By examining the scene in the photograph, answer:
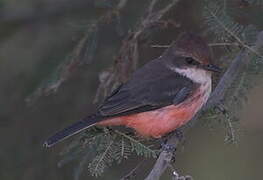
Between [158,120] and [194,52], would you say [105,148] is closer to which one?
[158,120]

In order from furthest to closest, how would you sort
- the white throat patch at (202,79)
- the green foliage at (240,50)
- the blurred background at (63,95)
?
the blurred background at (63,95)
the white throat patch at (202,79)
the green foliage at (240,50)

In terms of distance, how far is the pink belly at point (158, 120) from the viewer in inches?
228

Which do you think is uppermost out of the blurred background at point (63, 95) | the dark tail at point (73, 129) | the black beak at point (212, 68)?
the black beak at point (212, 68)

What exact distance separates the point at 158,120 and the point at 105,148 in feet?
3.17

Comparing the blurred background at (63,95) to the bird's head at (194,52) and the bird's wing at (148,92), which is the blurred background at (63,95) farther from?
the bird's wing at (148,92)

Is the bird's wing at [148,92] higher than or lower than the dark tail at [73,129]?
lower

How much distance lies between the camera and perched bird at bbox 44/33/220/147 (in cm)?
573

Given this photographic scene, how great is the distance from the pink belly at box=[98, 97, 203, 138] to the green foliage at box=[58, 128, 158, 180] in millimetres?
519

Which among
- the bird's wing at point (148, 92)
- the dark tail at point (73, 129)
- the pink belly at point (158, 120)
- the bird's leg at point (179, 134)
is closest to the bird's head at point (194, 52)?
the bird's wing at point (148, 92)

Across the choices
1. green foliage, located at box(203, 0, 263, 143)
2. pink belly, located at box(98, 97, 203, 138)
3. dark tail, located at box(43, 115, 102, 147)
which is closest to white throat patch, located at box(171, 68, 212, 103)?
pink belly, located at box(98, 97, 203, 138)

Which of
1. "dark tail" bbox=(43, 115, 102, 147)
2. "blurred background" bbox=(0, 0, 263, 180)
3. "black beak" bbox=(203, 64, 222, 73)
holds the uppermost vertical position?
"black beak" bbox=(203, 64, 222, 73)

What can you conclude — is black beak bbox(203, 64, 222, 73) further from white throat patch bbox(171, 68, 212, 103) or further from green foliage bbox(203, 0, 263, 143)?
green foliage bbox(203, 0, 263, 143)

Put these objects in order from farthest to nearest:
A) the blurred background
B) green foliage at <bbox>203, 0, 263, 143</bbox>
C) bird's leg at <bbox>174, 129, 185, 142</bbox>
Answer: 1. the blurred background
2. bird's leg at <bbox>174, 129, 185, 142</bbox>
3. green foliage at <bbox>203, 0, 263, 143</bbox>

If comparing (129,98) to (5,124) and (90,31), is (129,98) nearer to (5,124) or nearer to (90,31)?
(90,31)
